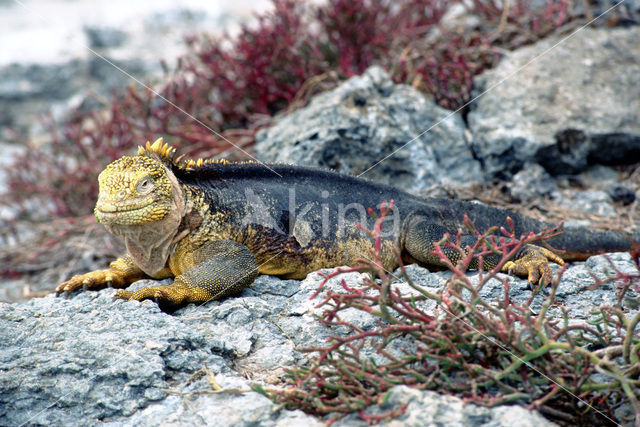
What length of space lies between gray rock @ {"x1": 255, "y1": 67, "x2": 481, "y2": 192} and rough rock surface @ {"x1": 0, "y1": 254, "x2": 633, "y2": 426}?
6.04ft

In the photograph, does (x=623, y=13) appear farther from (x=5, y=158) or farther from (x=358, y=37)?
(x=5, y=158)

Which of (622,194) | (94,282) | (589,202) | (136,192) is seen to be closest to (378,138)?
(589,202)

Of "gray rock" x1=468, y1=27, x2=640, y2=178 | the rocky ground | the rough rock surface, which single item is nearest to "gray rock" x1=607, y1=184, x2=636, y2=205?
the rocky ground

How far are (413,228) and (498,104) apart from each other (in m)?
2.51

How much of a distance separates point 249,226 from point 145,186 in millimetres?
795

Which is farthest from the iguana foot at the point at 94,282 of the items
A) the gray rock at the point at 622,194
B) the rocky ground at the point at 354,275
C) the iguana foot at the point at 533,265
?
the gray rock at the point at 622,194

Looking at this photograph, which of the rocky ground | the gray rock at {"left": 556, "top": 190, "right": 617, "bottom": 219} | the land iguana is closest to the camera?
the rocky ground

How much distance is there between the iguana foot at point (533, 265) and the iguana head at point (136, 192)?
7.56ft

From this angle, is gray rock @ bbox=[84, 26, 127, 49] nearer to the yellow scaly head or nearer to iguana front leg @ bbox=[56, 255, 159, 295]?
iguana front leg @ bbox=[56, 255, 159, 295]

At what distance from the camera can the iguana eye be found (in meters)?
3.53

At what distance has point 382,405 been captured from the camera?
7.98 ft

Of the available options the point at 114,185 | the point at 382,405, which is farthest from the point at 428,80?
the point at 382,405

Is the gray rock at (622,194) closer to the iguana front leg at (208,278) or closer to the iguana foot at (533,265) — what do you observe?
the iguana foot at (533,265)

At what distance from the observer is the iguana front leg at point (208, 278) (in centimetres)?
347
